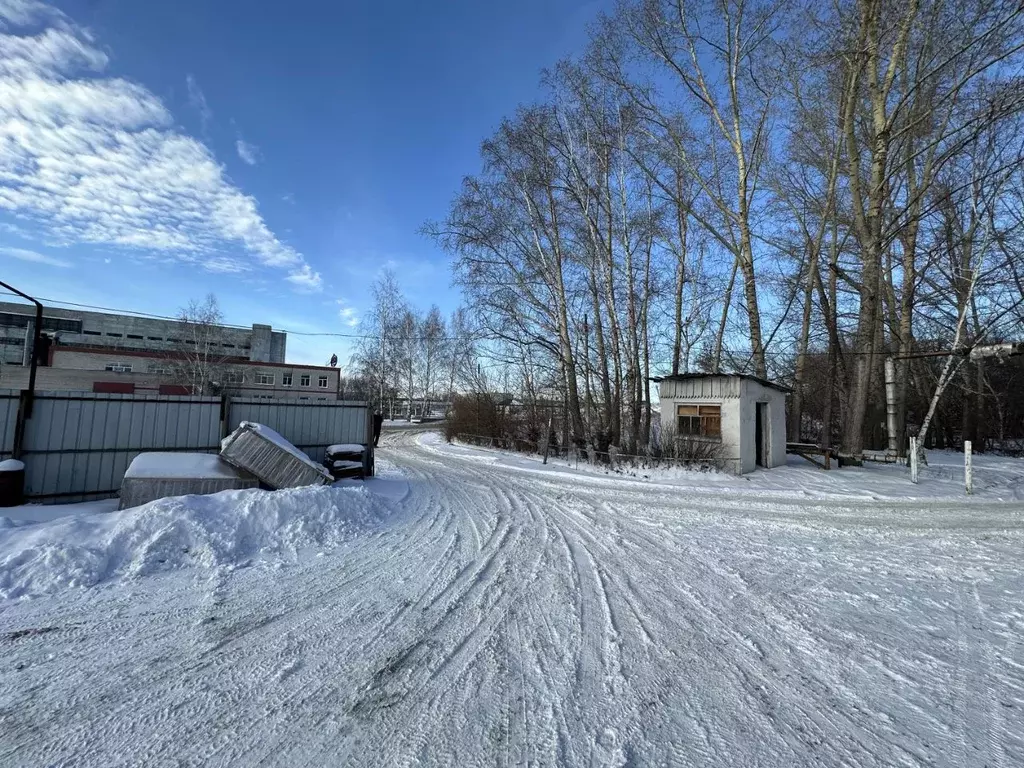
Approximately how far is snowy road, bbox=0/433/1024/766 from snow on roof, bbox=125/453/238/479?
3.02 m

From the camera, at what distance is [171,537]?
17.2 feet

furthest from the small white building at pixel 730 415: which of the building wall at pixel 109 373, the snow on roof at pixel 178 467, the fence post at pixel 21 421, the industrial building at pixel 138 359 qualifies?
the building wall at pixel 109 373

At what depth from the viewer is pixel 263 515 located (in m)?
6.23

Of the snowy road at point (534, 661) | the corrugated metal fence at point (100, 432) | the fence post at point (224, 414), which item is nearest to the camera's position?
the snowy road at point (534, 661)

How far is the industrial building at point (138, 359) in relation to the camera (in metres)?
39.2

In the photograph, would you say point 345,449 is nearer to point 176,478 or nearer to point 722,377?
point 176,478

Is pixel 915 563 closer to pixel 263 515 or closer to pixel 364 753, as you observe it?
pixel 364 753

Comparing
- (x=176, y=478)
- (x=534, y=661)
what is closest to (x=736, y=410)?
(x=534, y=661)

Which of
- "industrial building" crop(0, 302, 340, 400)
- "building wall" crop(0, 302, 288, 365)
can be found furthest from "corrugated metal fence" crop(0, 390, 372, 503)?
"building wall" crop(0, 302, 288, 365)

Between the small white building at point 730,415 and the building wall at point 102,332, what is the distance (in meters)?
59.0

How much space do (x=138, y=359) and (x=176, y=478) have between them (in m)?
46.1

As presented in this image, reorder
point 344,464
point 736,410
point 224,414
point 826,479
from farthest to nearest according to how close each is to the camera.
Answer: point 736,410
point 826,479
point 344,464
point 224,414

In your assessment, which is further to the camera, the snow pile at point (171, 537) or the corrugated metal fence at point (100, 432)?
the corrugated metal fence at point (100, 432)

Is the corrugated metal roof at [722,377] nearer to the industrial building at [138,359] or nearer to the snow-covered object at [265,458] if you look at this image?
the snow-covered object at [265,458]
